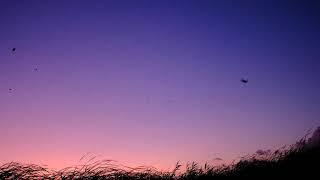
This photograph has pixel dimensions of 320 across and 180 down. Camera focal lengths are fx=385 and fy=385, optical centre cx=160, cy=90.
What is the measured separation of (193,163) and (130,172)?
2.35 meters

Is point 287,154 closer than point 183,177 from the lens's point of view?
No

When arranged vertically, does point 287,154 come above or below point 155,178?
above

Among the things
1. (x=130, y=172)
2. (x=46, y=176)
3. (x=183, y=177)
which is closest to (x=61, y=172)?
(x=46, y=176)

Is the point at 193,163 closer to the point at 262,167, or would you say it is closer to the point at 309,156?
the point at 262,167

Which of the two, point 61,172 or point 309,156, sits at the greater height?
point 309,156

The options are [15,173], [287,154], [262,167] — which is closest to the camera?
[15,173]

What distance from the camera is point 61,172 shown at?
822cm

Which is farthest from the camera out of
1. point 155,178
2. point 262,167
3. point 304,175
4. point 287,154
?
point 287,154

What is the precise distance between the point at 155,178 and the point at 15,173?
3.81 metres

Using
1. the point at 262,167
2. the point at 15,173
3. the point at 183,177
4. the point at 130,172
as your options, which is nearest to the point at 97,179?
the point at 130,172

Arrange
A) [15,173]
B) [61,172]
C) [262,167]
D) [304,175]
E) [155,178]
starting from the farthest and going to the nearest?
[262,167], [155,178], [304,175], [61,172], [15,173]

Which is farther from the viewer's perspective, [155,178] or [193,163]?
[193,163]

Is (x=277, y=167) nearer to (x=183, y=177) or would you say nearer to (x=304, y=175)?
(x=304, y=175)

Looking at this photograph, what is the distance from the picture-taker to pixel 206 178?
34.7 ft
